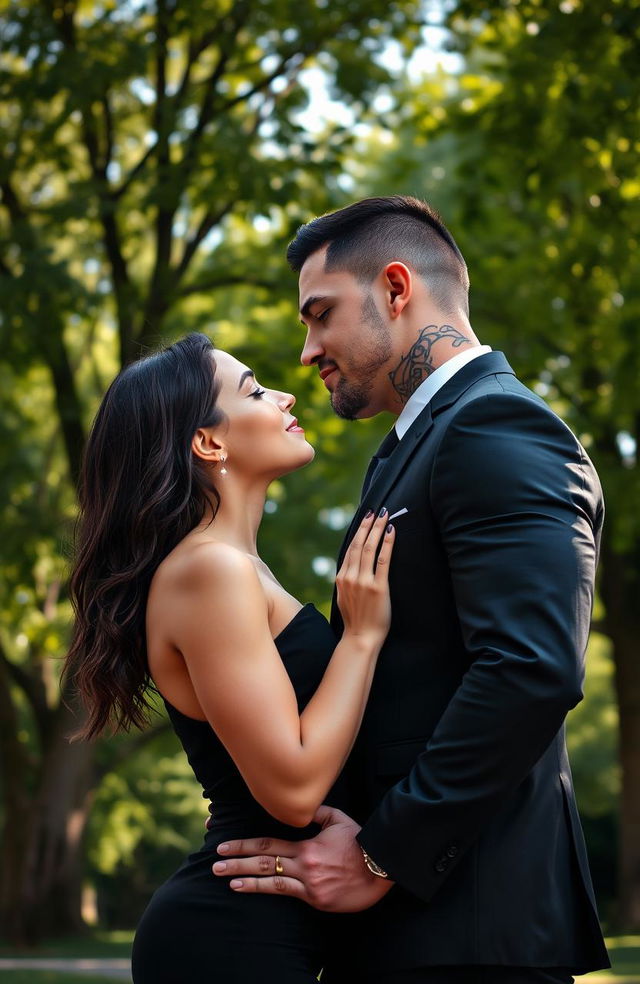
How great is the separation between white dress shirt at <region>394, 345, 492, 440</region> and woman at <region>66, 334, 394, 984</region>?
36 centimetres

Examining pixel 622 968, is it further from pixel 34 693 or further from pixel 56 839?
pixel 34 693

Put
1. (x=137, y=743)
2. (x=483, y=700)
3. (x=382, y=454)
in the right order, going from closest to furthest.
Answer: (x=483, y=700) < (x=382, y=454) < (x=137, y=743)

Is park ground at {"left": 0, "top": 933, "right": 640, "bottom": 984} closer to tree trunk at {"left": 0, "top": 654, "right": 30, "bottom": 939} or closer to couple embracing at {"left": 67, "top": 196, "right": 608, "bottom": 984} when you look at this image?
tree trunk at {"left": 0, "top": 654, "right": 30, "bottom": 939}

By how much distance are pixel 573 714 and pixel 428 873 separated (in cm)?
3887

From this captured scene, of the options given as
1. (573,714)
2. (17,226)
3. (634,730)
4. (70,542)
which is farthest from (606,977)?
(573,714)

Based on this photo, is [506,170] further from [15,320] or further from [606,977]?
[606,977]

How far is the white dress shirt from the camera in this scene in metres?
3.55

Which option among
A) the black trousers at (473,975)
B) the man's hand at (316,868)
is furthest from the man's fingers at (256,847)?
the black trousers at (473,975)

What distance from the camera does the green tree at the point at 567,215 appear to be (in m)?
10.5

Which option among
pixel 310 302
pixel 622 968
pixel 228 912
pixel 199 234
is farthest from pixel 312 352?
pixel 622 968

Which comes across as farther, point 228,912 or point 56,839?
Result: point 56,839

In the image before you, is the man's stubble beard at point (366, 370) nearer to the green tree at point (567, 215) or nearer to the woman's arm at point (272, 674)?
the woman's arm at point (272, 674)

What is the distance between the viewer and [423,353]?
364 centimetres

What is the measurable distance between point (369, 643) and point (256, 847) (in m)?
0.60
